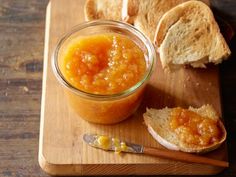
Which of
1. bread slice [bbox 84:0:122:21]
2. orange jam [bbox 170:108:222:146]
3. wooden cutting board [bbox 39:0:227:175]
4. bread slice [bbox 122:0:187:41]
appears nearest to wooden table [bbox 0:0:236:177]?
wooden cutting board [bbox 39:0:227:175]

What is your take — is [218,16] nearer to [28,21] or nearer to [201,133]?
[201,133]

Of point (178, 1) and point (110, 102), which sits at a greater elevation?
point (178, 1)

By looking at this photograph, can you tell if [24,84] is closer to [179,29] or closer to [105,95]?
[105,95]

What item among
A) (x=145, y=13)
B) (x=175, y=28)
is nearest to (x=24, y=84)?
(x=145, y=13)

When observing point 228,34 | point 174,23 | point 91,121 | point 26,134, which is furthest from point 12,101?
point 228,34

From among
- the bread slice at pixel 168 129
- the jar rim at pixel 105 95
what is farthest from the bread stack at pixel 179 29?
the bread slice at pixel 168 129

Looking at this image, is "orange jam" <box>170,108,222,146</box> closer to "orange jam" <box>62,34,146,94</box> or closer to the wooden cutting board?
the wooden cutting board
